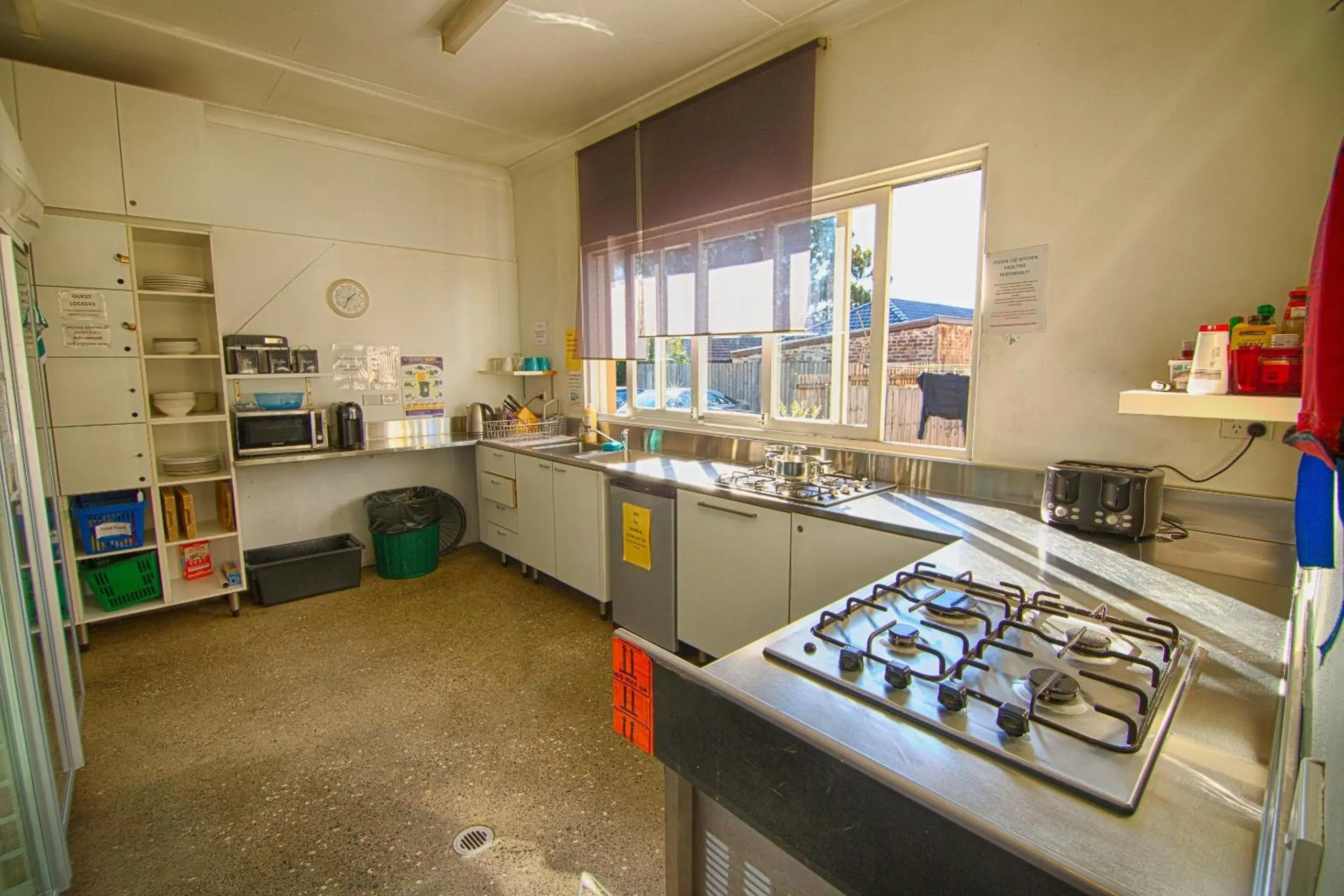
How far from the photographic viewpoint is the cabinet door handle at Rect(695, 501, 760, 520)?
2367 mm

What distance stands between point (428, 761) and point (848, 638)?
5.65ft

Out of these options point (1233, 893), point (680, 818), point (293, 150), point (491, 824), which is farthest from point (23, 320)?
point (1233, 893)

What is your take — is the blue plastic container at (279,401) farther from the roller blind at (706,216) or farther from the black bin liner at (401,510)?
the roller blind at (706,216)

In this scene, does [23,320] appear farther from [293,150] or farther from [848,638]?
[848,638]

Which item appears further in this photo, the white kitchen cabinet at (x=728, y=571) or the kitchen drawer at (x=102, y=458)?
the kitchen drawer at (x=102, y=458)

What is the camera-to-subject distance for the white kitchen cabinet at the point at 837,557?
6.36 ft

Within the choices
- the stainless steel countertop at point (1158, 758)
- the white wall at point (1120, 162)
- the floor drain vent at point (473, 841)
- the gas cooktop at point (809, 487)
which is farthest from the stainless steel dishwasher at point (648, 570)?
the stainless steel countertop at point (1158, 758)

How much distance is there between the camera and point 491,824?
183 centimetres

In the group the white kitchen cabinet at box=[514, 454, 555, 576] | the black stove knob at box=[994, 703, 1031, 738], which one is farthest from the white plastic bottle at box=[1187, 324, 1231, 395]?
the white kitchen cabinet at box=[514, 454, 555, 576]

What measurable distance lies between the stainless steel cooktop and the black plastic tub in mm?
3346

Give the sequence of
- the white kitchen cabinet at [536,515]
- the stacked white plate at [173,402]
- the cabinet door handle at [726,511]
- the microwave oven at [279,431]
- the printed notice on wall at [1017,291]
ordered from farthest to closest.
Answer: the white kitchen cabinet at [536,515], the microwave oven at [279,431], the stacked white plate at [173,402], the cabinet door handle at [726,511], the printed notice on wall at [1017,291]

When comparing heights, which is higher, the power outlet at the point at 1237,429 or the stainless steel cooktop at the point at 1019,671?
the power outlet at the point at 1237,429

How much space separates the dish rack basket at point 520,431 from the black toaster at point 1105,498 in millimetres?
2973

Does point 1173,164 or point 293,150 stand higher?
point 293,150
